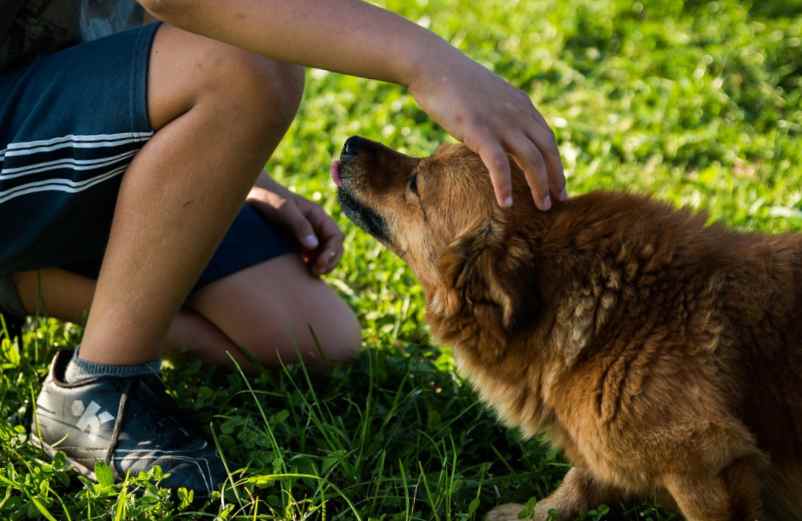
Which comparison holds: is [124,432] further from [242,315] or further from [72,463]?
[242,315]

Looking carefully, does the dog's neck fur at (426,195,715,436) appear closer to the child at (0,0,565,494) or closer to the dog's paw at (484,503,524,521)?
the child at (0,0,565,494)

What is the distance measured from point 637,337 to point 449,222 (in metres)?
0.61

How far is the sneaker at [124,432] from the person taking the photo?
283 centimetres

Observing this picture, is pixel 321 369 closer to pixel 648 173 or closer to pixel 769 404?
pixel 769 404

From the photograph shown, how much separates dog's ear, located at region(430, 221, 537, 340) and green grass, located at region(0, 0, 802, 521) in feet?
1.52

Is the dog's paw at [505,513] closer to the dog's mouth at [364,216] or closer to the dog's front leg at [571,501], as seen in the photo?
the dog's front leg at [571,501]

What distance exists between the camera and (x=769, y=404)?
2.46 metres

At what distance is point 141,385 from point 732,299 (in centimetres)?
162

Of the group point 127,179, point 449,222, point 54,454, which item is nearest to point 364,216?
point 449,222

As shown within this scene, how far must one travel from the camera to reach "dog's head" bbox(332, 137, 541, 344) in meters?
2.59

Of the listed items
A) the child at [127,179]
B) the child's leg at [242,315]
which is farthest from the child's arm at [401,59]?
the child's leg at [242,315]

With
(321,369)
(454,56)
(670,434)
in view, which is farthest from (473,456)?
(454,56)

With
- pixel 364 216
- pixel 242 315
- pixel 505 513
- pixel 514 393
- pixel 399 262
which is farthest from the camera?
pixel 399 262

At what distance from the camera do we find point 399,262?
4.09m
